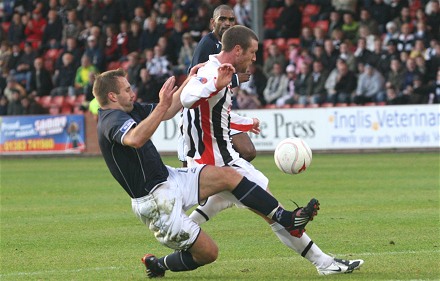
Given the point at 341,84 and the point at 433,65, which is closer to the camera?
the point at 433,65

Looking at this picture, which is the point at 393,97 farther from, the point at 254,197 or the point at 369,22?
the point at 254,197

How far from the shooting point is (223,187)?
784cm

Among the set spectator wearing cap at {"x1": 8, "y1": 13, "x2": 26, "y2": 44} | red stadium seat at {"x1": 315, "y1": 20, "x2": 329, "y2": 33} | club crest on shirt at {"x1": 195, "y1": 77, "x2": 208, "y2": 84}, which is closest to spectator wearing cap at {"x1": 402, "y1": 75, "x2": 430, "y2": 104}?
red stadium seat at {"x1": 315, "y1": 20, "x2": 329, "y2": 33}

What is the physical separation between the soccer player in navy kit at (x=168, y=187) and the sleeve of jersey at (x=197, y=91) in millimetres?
81

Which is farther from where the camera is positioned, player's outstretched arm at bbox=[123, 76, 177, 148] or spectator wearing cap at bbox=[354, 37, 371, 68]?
spectator wearing cap at bbox=[354, 37, 371, 68]

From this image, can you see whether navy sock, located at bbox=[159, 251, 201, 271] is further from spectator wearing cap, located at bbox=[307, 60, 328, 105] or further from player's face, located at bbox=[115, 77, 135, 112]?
spectator wearing cap, located at bbox=[307, 60, 328, 105]

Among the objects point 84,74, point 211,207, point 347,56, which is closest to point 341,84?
point 347,56

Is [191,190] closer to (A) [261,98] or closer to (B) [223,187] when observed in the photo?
(B) [223,187]

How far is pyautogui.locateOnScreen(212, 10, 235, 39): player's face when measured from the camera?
34.3ft

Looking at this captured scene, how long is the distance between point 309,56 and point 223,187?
1889 cm

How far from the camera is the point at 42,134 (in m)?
26.9

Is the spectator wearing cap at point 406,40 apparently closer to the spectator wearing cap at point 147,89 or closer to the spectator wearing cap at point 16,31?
the spectator wearing cap at point 147,89

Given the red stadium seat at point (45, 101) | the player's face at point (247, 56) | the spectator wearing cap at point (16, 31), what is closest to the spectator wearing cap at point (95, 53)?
the red stadium seat at point (45, 101)

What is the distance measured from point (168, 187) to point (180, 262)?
62 cm
